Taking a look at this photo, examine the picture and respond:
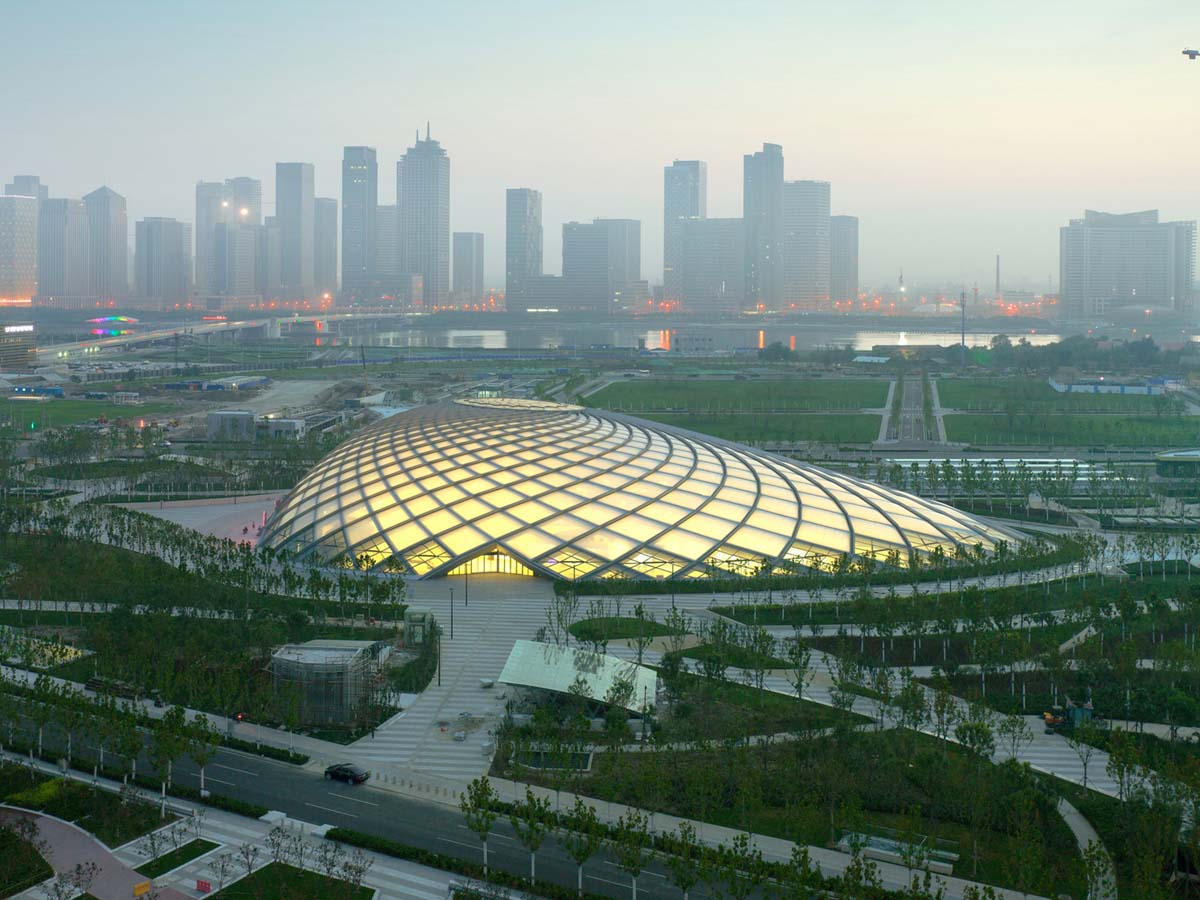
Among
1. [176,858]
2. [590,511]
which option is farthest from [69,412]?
[176,858]

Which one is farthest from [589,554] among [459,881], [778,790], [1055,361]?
[1055,361]

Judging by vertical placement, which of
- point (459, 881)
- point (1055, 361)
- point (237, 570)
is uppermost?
point (1055, 361)

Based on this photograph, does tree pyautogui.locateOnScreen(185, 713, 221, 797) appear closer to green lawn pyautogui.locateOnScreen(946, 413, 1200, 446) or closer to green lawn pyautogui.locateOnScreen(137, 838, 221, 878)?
green lawn pyautogui.locateOnScreen(137, 838, 221, 878)

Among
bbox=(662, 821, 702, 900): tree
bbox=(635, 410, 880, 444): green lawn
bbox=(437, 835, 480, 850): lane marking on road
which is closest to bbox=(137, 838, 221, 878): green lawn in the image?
bbox=(437, 835, 480, 850): lane marking on road

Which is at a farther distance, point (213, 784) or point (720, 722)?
point (720, 722)

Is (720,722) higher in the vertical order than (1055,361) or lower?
lower

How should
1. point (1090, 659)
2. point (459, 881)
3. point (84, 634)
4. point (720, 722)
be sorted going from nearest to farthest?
point (459, 881) < point (720, 722) < point (1090, 659) < point (84, 634)

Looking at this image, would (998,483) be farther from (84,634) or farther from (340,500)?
(84,634)
